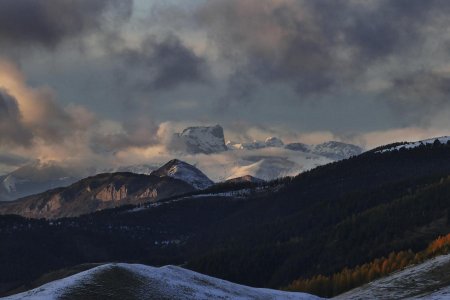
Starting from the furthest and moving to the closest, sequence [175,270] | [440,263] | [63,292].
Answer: [440,263], [175,270], [63,292]

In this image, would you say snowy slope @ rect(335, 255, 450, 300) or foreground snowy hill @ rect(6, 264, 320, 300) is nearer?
foreground snowy hill @ rect(6, 264, 320, 300)

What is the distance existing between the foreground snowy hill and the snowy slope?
959 inches

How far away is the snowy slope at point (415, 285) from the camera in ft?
478

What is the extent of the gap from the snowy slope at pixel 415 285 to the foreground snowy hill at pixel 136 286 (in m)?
24.4

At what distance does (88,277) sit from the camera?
128 metres

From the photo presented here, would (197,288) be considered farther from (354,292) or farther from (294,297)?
(354,292)

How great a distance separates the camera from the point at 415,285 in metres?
157

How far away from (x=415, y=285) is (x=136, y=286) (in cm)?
6358

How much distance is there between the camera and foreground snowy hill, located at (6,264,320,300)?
12156 cm

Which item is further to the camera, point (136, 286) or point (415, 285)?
point (415, 285)

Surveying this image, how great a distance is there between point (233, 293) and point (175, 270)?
44.8 ft

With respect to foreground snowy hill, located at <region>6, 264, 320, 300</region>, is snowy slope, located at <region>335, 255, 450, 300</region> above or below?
below

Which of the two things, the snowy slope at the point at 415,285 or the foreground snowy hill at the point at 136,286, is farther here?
the snowy slope at the point at 415,285

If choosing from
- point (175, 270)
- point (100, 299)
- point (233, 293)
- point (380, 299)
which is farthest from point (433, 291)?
point (100, 299)
